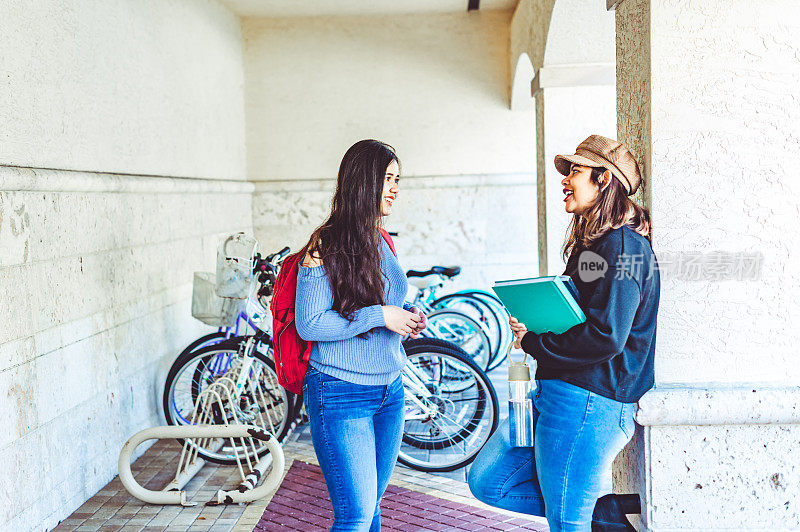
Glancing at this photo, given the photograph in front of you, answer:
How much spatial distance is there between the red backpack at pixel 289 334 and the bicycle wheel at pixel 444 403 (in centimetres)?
196

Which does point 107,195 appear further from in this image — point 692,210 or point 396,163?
point 692,210

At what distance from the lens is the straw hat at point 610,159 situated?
246 cm

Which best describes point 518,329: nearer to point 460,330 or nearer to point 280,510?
point 280,510

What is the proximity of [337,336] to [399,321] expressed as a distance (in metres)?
0.20

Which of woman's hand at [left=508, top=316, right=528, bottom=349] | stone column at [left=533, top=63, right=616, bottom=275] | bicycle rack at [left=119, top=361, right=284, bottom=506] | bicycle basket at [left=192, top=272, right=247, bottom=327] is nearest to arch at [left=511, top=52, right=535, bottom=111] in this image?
stone column at [left=533, top=63, right=616, bottom=275]

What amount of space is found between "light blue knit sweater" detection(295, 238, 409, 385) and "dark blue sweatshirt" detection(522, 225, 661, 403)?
45cm

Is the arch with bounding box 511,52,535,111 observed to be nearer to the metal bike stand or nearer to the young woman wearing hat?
the metal bike stand

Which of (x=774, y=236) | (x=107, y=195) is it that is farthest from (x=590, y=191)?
(x=107, y=195)

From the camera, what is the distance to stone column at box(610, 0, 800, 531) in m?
2.68

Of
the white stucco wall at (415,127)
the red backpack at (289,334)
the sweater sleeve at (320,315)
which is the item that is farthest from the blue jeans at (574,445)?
the white stucco wall at (415,127)

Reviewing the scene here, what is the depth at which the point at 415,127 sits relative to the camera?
900 cm

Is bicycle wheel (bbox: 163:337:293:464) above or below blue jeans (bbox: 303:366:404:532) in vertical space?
below

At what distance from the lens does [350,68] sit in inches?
353

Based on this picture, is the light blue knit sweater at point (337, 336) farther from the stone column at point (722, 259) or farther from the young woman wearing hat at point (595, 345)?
the stone column at point (722, 259)
